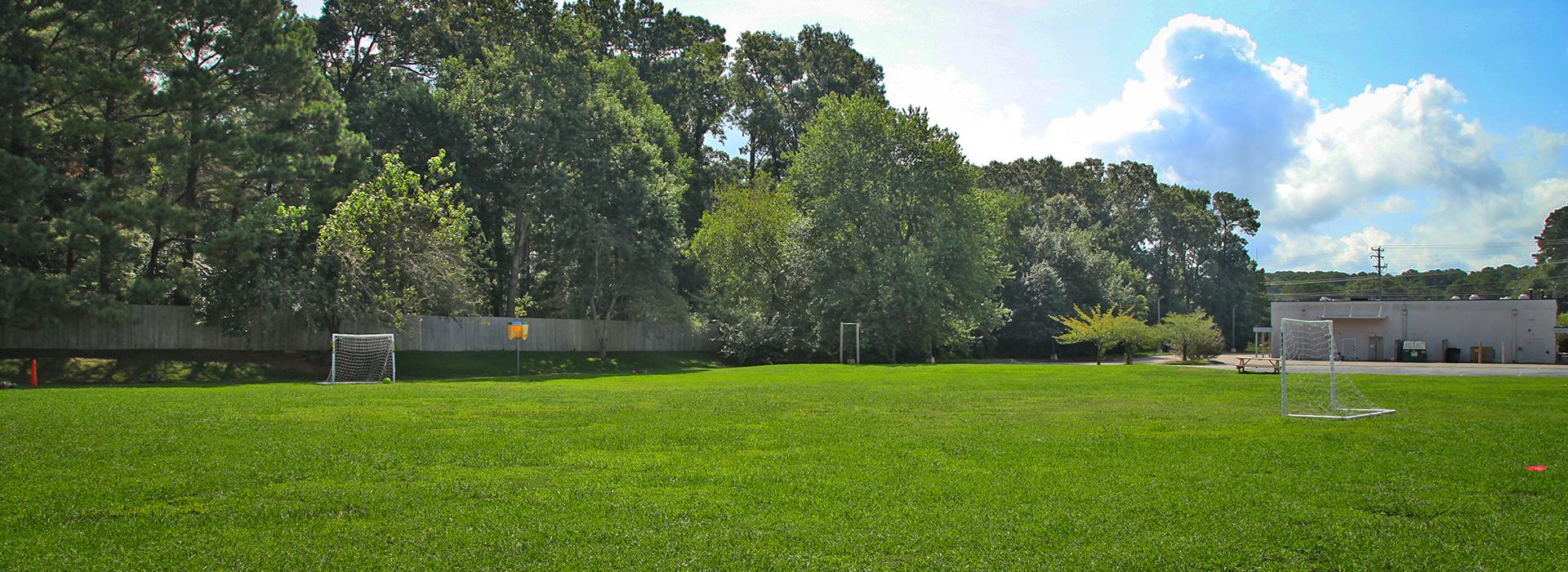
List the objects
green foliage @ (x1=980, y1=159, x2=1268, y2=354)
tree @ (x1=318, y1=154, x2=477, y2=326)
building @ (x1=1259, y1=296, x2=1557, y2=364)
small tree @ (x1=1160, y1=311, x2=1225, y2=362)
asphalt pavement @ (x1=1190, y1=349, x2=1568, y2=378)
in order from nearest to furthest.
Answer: asphalt pavement @ (x1=1190, y1=349, x2=1568, y2=378)
tree @ (x1=318, y1=154, x2=477, y2=326)
small tree @ (x1=1160, y1=311, x2=1225, y2=362)
building @ (x1=1259, y1=296, x2=1557, y2=364)
green foliage @ (x1=980, y1=159, x2=1268, y2=354)

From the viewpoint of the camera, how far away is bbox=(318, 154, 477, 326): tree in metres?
36.0

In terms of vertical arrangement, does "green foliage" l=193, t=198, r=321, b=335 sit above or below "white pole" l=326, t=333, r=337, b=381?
above

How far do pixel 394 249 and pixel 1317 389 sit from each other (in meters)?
31.1

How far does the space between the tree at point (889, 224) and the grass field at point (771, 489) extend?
3536 cm

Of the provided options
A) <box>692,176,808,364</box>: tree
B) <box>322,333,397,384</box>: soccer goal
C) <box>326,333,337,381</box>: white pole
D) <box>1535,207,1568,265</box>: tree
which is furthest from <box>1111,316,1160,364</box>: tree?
<box>1535,207,1568,265</box>: tree

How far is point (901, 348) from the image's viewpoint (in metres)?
54.5

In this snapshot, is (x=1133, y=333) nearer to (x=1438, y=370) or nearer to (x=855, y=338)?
(x=855, y=338)

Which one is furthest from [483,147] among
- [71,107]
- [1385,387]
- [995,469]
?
[995,469]

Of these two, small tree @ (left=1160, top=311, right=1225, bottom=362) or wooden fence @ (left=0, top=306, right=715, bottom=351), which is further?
small tree @ (left=1160, top=311, right=1225, bottom=362)

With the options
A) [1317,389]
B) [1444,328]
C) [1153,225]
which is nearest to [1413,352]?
[1444,328]

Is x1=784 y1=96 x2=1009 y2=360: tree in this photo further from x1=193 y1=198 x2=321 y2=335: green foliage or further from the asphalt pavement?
x1=193 y1=198 x2=321 y2=335: green foliage

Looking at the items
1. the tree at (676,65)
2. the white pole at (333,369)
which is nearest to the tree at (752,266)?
the tree at (676,65)

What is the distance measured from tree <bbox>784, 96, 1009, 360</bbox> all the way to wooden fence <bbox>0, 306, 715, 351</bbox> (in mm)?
8942

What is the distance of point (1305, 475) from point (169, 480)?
11.0 m
